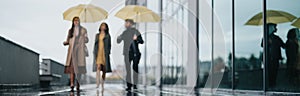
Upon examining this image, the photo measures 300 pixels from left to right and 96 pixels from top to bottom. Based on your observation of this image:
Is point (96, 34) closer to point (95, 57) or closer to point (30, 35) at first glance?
point (95, 57)

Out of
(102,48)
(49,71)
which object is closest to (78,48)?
(102,48)

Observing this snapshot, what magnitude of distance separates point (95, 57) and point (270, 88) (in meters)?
2.34

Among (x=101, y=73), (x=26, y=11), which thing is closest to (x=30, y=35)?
(x=26, y=11)

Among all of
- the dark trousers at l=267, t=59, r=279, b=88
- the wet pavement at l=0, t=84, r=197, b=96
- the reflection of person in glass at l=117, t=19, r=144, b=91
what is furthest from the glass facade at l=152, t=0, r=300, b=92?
the reflection of person in glass at l=117, t=19, r=144, b=91

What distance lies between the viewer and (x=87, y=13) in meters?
7.93

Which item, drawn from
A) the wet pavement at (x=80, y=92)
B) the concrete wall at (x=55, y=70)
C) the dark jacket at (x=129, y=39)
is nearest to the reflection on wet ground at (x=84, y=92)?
the wet pavement at (x=80, y=92)

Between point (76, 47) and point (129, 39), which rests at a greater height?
point (129, 39)

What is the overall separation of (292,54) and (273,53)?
53cm

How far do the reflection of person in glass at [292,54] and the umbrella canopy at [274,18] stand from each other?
15 centimetres

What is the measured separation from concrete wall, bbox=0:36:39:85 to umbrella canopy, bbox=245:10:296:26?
3.75m

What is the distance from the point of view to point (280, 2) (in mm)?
6051

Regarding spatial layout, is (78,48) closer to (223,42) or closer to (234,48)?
(234,48)

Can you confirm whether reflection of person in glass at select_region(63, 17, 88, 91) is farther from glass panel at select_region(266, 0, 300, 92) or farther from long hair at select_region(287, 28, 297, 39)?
long hair at select_region(287, 28, 297, 39)

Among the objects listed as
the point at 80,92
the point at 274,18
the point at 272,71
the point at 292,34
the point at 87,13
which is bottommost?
the point at 80,92
